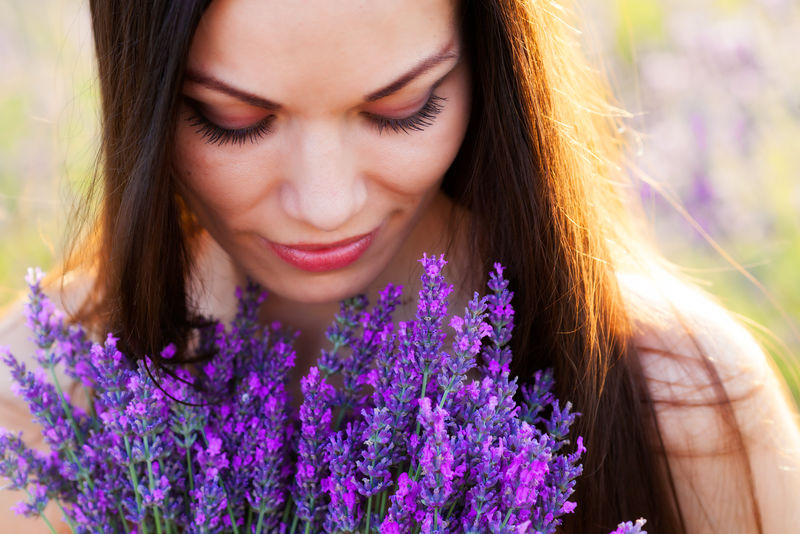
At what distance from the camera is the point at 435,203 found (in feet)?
4.91

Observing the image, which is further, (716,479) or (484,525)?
(716,479)

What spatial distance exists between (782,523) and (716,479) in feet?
0.39

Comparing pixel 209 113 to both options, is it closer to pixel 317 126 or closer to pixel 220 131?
pixel 220 131

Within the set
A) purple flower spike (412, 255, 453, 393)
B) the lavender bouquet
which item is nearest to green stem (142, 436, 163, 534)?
the lavender bouquet

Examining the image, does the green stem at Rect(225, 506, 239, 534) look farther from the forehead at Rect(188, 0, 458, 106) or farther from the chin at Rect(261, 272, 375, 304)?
the forehead at Rect(188, 0, 458, 106)

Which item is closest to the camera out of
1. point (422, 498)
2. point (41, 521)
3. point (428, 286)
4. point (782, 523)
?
point (422, 498)

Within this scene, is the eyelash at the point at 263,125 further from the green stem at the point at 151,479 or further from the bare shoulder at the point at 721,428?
the bare shoulder at the point at 721,428

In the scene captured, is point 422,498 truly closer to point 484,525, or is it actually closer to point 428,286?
point 484,525

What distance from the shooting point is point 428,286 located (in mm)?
949

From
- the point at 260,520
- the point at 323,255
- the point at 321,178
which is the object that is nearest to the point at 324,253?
the point at 323,255

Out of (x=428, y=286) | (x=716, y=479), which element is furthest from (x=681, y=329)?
(x=428, y=286)

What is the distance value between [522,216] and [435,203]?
1.02 ft

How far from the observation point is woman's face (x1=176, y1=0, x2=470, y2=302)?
3.23 feet

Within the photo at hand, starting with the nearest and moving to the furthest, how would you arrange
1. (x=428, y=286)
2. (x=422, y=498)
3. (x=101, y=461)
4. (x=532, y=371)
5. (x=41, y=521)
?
(x=422, y=498)
(x=428, y=286)
(x=101, y=461)
(x=532, y=371)
(x=41, y=521)
